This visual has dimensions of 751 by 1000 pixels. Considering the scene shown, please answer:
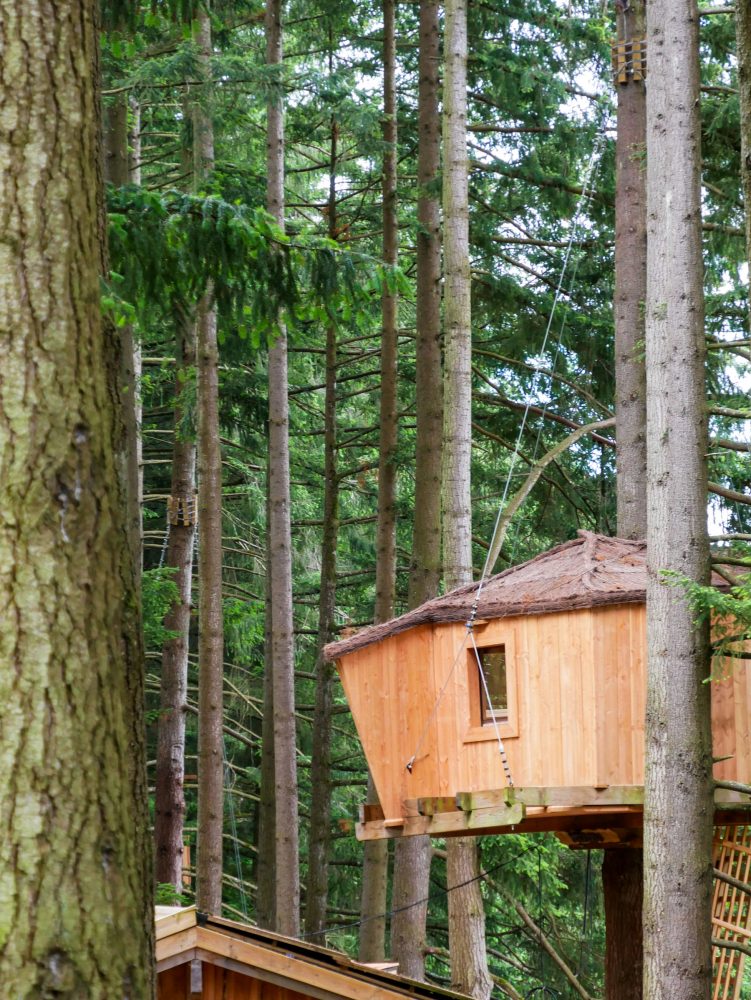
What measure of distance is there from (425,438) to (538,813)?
7.35 m

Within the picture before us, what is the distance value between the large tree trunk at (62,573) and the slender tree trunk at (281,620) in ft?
39.3

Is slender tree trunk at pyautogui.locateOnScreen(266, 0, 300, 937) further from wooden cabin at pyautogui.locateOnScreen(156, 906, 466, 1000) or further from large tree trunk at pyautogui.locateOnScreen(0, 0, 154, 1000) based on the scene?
large tree trunk at pyautogui.locateOnScreen(0, 0, 154, 1000)

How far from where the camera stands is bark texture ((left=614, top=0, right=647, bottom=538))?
11.5 m

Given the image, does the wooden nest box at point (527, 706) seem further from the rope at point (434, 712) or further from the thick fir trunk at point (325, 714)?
the thick fir trunk at point (325, 714)

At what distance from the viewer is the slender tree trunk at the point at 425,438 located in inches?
576

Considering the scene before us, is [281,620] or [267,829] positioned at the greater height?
[281,620]

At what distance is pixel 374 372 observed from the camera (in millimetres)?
18812

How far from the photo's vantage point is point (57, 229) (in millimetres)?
3740

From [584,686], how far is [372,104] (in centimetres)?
985

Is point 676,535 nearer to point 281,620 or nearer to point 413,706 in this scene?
point 413,706

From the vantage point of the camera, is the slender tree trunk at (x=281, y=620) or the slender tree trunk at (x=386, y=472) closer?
the slender tree trunk at (x=281, y=620)

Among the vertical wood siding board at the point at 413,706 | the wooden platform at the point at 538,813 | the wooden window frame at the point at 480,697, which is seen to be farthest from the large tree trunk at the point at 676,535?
the vertical wood siding board at the point at 413,706

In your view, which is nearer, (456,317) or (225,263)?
(225,263)

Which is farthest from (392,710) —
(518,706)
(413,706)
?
(518,706)
